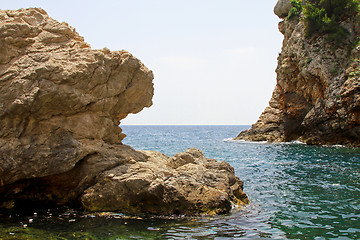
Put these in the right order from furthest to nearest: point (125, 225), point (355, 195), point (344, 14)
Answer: point (344, 14) < point (355, 195) < point (125, 225)

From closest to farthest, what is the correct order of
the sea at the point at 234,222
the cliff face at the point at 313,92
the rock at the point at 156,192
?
the sea at the point at 234,222
the rock at the point at 156,192
the cliff face at the point at 313,92

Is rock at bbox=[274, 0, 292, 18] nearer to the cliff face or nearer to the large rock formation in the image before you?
the cliff face

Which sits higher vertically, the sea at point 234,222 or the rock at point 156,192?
the rock at point 156,192

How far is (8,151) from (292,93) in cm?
4754

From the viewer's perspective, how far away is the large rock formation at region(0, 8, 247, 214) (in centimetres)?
1040

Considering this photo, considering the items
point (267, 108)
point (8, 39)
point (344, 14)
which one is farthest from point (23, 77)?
point (267, 108)

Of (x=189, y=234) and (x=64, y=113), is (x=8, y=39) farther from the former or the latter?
(x=189, y=234)

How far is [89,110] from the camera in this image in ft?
39.7

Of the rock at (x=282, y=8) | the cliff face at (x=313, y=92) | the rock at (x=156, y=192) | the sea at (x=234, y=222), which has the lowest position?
the sea at (x=234, y=222)

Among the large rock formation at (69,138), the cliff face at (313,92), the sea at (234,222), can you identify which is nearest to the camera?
the sea at (234,222)

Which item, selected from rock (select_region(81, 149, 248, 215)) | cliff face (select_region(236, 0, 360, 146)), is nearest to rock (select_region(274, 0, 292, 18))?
cliff face (select_region(236, 0, 360, 146))

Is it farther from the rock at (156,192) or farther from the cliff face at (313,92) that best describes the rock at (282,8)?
the rock at (156,192)

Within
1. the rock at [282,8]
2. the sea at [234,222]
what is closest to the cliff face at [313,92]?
the rock at [282,8]

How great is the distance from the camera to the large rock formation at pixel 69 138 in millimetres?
10398
